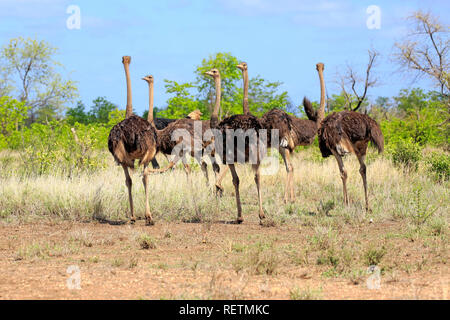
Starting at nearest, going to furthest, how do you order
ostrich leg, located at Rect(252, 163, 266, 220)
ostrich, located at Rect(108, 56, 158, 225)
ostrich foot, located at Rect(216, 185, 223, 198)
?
ostrich, located at Rect(108, 56, 158, 225), ostrich leg, located at Rect(252, 163, 266, 220), ostrich foot, located at Rect(216, 185, 223, 198)

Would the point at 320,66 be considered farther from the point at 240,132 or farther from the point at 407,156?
the point at 240,132

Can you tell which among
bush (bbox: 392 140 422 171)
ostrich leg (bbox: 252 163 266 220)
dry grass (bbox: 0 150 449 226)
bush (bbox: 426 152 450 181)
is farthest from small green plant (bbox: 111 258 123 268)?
bush (bbox: 392 140 422 171)

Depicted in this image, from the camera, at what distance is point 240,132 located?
8352mm

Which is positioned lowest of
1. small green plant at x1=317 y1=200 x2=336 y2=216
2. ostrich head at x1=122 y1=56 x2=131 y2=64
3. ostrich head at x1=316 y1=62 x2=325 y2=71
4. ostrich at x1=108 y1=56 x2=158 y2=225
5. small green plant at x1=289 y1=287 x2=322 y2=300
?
small green plant at x1=289 y1=287 x2=322 y2=300

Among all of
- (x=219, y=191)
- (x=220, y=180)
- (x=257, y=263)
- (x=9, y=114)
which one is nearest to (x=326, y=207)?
(x=220, y=180)

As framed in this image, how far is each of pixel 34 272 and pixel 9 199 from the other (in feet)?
14.3

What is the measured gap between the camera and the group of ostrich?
27.5 ft

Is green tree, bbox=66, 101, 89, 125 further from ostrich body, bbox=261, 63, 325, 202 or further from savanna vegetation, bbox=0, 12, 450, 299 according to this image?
ostrich body, bbox=261, 63, 325, 202

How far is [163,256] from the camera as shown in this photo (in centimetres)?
668

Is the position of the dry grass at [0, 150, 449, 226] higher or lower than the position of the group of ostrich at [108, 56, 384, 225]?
lower

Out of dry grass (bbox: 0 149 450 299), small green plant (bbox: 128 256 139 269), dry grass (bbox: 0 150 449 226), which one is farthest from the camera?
dry grass (bbox: 0 150 449 226)

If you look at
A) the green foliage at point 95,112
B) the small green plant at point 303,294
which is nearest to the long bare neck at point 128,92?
the small green plant at point 303,294

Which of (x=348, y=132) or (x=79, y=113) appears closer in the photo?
(x=348, y=132)
